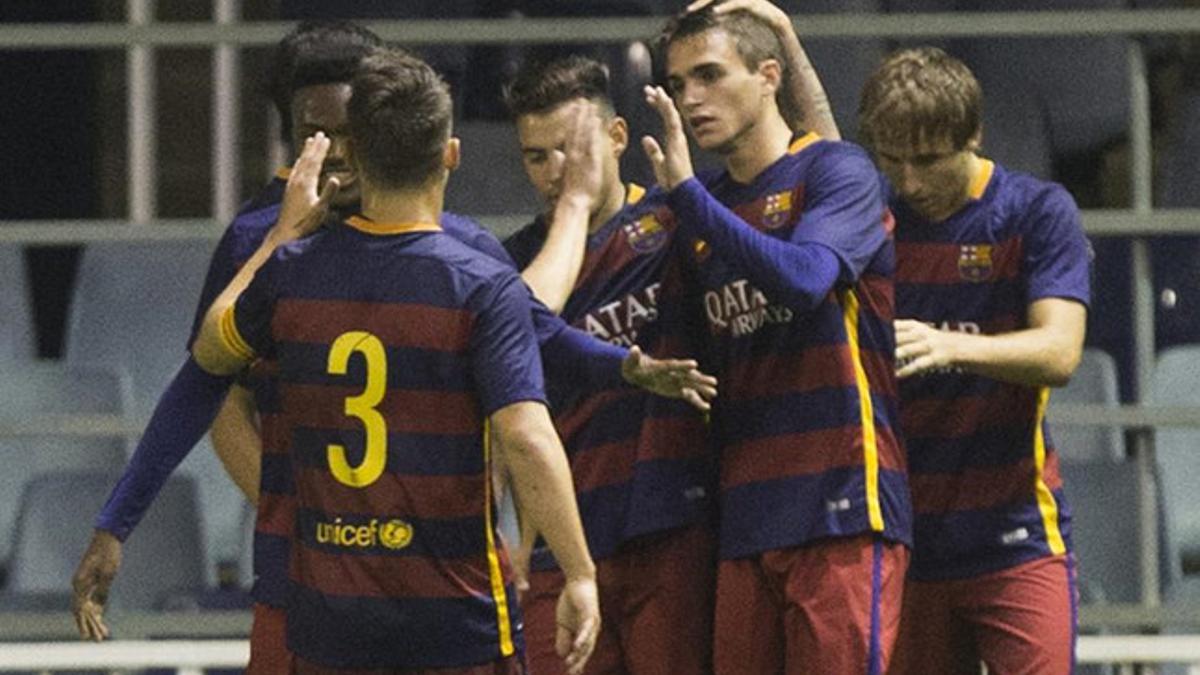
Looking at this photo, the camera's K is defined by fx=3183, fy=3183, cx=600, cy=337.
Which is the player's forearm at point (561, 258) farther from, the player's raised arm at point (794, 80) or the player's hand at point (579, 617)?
the player's hand at point (579, 617)

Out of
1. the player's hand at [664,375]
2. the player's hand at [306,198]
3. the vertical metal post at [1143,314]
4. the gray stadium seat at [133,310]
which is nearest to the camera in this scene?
the player's hand at [306,198]

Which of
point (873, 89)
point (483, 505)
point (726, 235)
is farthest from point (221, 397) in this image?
point (873, 89)

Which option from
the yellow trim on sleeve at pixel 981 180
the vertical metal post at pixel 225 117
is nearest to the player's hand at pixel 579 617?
the yellow trim on sleeve at pixel 981 180

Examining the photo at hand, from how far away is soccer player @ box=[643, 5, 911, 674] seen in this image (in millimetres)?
5828

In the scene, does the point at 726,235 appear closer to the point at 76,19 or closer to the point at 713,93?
the point at 713,93

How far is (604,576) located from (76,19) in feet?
10.1

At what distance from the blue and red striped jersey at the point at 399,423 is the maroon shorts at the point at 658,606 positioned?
0.92 meters

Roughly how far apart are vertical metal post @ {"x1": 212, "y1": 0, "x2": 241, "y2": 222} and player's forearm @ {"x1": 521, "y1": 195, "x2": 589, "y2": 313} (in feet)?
8.70

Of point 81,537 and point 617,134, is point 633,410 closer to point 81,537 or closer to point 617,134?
point 617,134

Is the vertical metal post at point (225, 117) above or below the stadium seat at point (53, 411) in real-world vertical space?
above

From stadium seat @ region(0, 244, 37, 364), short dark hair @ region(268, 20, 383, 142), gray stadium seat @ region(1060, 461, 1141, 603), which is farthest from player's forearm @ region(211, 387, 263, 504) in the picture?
gray stadium seat @ region(1060, 461, 1141, 603)

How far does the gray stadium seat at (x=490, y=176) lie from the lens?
321 inches

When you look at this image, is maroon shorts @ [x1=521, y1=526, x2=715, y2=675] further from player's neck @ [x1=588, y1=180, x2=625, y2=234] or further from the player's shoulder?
the player's shoulder

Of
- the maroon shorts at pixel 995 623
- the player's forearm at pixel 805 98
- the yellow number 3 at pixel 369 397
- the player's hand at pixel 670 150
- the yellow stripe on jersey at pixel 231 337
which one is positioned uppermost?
the player's forearm at pixel 805 98
